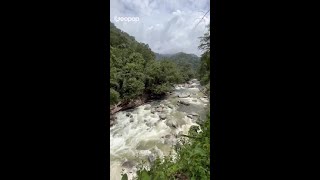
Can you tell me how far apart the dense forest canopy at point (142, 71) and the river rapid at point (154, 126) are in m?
0.18

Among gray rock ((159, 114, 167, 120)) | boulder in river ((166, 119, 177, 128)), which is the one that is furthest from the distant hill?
gray rock ((159, 114, 167, 120))

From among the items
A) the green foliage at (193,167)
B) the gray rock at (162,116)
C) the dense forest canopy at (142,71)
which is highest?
the dense forest canopy at (142,71)

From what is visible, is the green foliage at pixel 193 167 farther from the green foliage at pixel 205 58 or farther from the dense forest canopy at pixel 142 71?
the dense forest canopy at pixel 142 71

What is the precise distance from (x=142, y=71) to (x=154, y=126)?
84 cm

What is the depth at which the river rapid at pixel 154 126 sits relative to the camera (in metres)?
2.59

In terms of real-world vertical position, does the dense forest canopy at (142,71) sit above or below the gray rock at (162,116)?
above

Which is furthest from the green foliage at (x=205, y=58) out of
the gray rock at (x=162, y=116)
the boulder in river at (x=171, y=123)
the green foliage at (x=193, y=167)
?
the gray rock at (x=162, y=116)

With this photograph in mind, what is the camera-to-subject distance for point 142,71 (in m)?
2.59

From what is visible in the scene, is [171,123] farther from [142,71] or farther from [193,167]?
[193,167]

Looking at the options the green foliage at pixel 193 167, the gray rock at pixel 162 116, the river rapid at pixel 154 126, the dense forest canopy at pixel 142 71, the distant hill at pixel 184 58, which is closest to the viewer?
the green foliage at pixel 193 167
